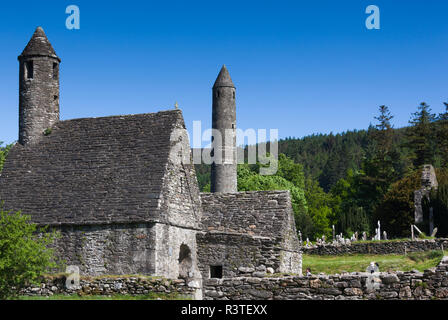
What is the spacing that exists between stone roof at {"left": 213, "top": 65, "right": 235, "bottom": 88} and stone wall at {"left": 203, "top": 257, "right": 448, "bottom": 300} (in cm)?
4330

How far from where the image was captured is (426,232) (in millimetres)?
53688

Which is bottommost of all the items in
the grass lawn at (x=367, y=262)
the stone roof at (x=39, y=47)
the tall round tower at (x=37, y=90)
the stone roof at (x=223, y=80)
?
the grass lawn at (x=367, y=262)

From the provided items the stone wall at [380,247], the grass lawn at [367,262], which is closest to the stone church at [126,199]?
the grass lawn at [367,262]

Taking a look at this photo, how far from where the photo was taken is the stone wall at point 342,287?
15.4m

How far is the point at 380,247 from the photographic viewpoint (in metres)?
46.0

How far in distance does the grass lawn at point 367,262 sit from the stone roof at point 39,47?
19.3 metres

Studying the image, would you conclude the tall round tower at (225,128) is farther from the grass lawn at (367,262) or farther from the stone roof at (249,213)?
the stone roof at (249,213)

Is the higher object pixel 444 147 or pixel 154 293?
pixel 444 147

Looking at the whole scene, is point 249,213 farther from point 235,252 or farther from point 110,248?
point 110,248

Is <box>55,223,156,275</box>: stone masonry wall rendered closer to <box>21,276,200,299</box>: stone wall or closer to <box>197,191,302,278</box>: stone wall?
<box>197,191,302,278</box>: stone wall

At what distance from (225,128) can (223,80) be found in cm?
446
